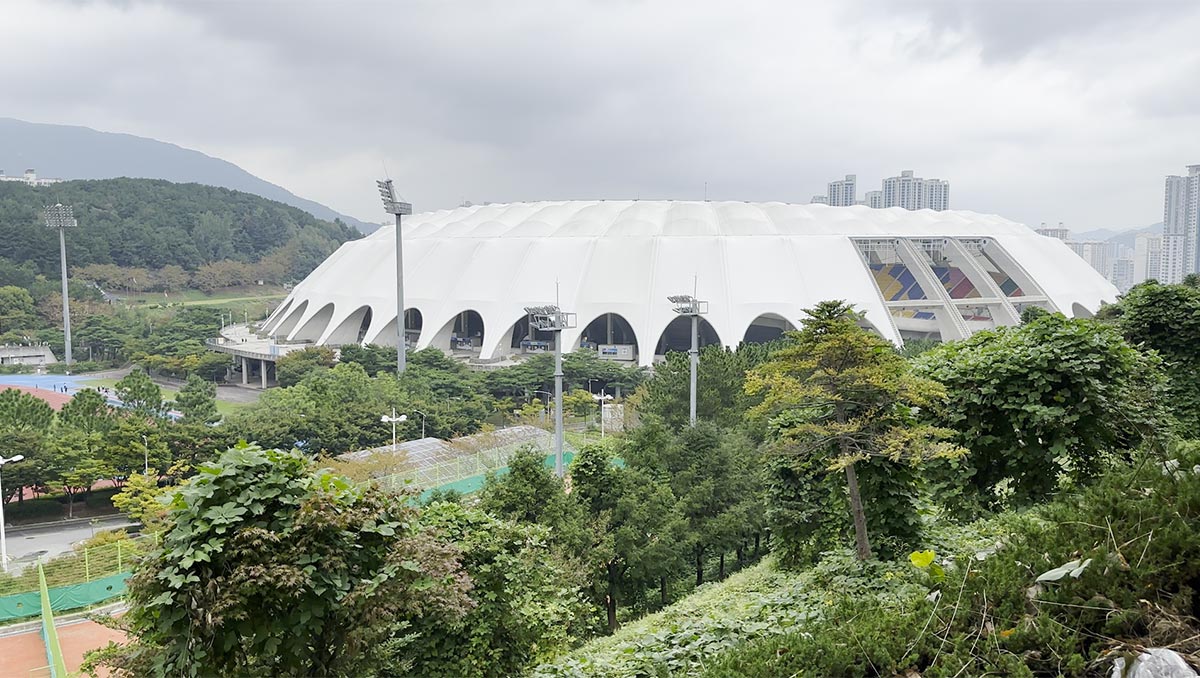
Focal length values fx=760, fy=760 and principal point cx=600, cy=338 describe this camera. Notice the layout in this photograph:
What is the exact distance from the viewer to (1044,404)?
20.9 feet

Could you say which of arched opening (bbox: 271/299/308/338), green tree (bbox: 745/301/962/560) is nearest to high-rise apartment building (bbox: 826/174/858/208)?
arched opening (bbox: 271/299/308/338)

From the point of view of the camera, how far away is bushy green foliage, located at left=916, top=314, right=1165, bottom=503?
6.16 meters

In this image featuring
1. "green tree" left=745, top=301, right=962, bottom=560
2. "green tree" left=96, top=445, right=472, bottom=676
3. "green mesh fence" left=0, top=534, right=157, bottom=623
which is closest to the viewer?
"green tree" left=96, top=445, right=472, bottom=676

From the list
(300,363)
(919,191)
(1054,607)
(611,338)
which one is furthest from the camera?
(919,191)

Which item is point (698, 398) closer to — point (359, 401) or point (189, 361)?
point (359, 401)

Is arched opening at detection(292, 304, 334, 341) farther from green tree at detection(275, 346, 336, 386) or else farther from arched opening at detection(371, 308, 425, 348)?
green tree at detection(275, 346, 336, 386)

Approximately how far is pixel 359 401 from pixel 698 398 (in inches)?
426

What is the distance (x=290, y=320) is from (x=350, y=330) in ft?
18.6

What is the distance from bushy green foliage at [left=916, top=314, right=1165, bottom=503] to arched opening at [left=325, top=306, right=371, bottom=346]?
104 ft

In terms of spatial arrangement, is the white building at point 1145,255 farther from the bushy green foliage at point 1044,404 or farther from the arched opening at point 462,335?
the bushy green foliage at point 1044,404

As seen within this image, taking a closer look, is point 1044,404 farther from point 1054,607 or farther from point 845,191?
point 845,191

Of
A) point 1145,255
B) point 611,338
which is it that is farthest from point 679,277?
point 1145,255

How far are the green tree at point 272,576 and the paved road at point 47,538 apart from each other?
14.5m

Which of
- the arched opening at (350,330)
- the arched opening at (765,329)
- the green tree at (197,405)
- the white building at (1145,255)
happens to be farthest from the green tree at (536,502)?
the white building at (1145,255)
